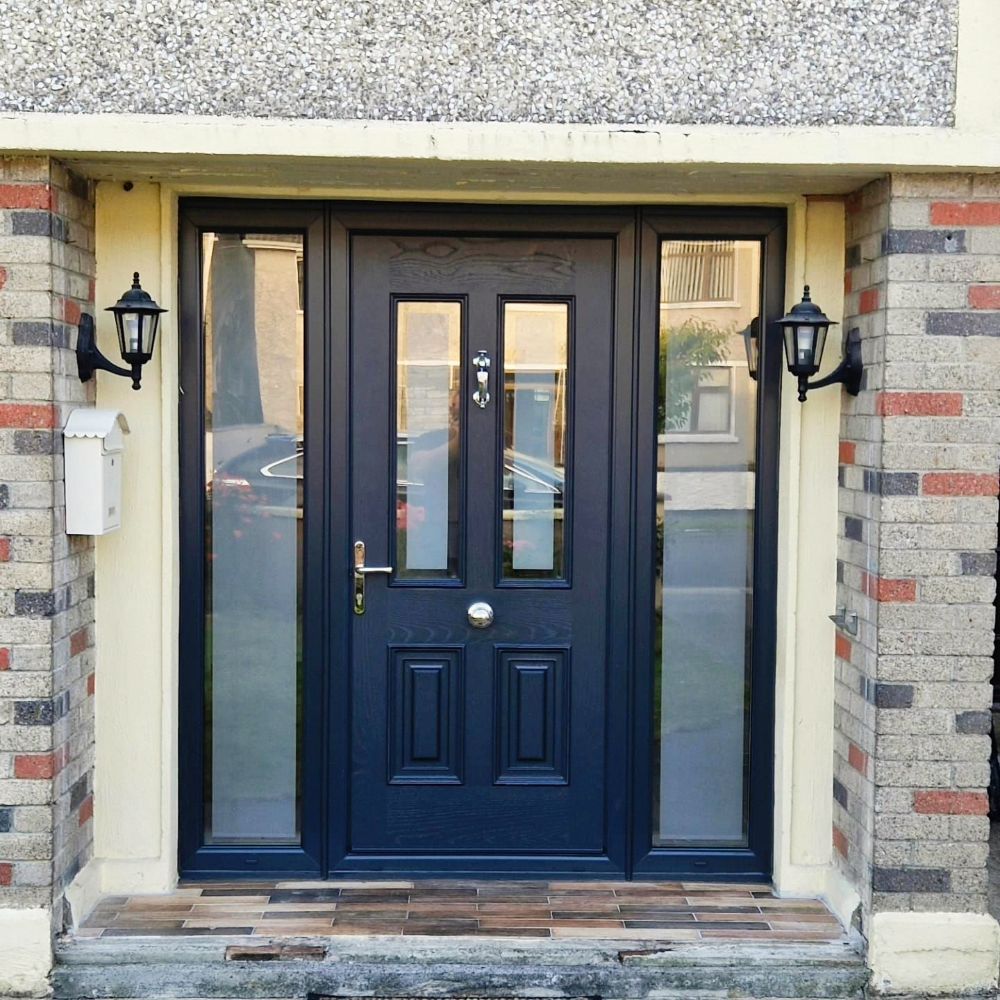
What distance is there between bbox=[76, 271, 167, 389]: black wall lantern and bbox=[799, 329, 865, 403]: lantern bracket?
2.21 m

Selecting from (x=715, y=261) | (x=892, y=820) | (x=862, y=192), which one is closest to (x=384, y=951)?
(x=892, y=820)

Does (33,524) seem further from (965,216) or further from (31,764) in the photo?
(965,216)

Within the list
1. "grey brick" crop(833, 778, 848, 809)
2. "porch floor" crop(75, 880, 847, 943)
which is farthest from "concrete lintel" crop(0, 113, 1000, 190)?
"porch floor" crop(75, 880, 847, 943)

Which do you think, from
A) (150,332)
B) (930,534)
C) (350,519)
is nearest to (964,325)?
(930,534)

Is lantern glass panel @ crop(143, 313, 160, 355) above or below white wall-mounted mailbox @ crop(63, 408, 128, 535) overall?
above

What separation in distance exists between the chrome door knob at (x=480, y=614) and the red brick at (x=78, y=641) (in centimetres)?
137

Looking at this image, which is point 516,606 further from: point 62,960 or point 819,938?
point 62,960

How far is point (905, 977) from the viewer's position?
165 inches

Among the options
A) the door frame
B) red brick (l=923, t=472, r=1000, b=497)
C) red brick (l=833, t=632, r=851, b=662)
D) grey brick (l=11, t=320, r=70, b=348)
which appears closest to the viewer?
grey brick (l=11, t=320, r=70, b=348)

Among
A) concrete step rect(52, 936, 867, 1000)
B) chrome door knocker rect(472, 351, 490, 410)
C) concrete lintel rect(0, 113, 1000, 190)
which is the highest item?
concrete lintel rect(0, 113, 1000, 190)

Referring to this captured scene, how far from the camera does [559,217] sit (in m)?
4.62

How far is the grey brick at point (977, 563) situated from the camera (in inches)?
164

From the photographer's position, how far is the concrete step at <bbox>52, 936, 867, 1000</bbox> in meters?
4.16

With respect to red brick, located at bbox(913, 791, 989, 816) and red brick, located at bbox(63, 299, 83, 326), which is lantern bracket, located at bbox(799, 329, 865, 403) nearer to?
red brick, located at bbox(913, 791, 989, 816)
